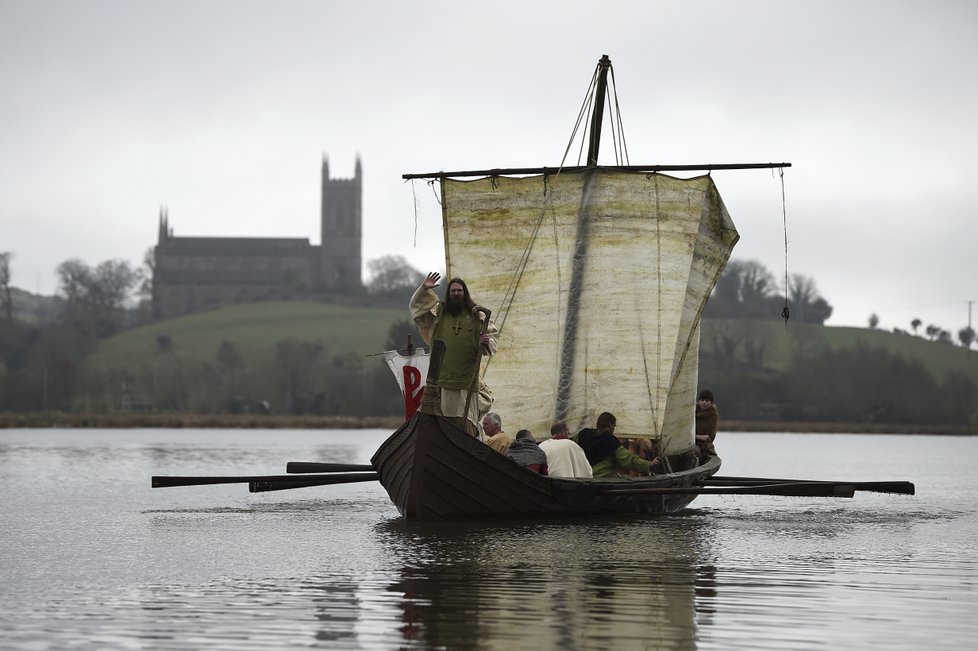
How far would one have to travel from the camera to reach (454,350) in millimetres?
17203

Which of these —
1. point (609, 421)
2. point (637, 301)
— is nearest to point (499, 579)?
point (609, 421)

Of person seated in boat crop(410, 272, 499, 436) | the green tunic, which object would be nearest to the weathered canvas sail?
person seated in boat crop(410, 272, 499, 436)

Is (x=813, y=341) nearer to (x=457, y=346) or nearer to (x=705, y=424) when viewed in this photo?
(x=705, y=424)

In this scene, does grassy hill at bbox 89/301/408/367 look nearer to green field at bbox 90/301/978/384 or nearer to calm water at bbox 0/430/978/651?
green field at bbox 90/301/978/384

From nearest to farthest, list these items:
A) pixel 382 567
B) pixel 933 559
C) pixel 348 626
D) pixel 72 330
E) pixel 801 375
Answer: pixel 348 626, pixel 382 567, pixel 933 559, pixel 801 375, pixel 72 330

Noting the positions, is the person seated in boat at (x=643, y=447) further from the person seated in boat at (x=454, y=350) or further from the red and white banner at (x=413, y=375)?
the person seated in boat at (x=454, y=350)

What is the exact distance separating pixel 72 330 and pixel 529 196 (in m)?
124

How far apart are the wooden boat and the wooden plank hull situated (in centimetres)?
418

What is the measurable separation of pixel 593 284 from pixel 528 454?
5722 millimetres

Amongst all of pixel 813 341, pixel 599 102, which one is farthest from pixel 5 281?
pixel 599 102

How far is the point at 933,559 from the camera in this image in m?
14.8

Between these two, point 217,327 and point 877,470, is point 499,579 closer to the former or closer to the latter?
point 877,470

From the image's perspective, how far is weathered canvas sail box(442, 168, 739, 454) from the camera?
2311 cm

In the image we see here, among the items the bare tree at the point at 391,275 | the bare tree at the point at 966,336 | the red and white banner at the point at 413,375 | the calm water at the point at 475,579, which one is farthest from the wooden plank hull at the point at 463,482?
the bare tree at the point at 391,275
